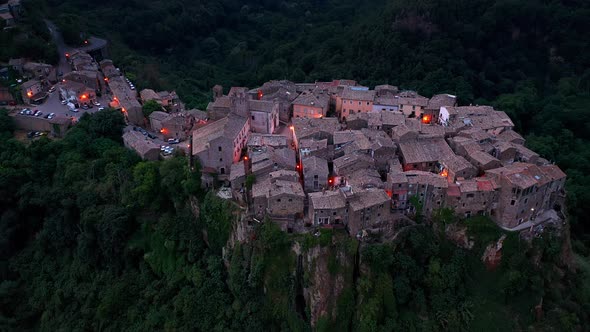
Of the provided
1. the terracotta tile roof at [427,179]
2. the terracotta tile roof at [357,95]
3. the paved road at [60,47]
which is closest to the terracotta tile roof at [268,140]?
the terracotta tile roof at [357,95]

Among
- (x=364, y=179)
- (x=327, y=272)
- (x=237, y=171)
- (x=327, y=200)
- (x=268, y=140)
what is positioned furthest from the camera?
(x=268, y=140)

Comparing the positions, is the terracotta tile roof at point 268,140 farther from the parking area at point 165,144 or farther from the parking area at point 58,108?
the parking area at point 58,108

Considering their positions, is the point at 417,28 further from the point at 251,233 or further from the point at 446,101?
the point at 251,233

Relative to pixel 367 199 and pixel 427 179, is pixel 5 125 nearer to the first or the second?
pixel 367 199

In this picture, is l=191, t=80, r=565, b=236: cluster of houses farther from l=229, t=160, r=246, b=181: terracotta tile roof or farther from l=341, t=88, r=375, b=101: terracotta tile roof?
l=341, t=88, r=375, b=101: terracotta tile roof

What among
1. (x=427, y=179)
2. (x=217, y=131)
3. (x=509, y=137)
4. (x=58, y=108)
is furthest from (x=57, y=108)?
(x=509, y=137)

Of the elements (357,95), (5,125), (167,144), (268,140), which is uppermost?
(357,95)
